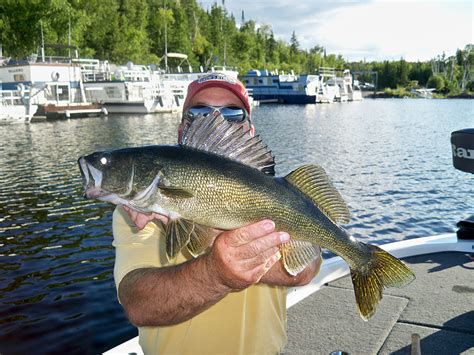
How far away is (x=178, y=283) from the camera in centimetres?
234

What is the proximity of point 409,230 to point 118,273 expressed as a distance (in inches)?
480

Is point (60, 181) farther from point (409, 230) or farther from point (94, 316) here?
point (409, 230)

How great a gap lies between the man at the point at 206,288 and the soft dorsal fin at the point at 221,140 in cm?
37

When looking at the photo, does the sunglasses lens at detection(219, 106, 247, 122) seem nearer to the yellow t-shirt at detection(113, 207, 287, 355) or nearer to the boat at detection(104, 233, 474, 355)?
the yellow t-shirt at detection(113, 207, 287, 355)

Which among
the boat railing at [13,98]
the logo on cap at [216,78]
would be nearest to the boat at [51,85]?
the boat railing at [13,98]

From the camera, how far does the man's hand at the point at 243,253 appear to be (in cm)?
216

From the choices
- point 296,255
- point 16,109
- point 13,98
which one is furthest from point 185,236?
point 13,98

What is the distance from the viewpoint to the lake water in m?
7.94

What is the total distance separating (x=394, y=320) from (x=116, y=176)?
3.58 metres

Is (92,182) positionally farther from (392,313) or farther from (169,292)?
(392,313)

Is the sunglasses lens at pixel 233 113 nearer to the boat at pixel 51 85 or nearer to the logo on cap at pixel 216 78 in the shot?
the logo on cap at pixel 216 78

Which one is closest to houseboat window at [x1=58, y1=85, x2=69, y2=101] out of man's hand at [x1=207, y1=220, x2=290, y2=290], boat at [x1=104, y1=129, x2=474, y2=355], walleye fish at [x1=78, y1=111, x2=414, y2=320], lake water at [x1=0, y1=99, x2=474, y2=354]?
lake water at [x1=0, y1=99, x2=474, y2=354]

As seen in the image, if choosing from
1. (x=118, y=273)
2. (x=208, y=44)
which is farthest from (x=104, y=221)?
(x=208, y=44)

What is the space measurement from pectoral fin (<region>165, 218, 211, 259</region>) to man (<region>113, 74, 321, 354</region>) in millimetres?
53
